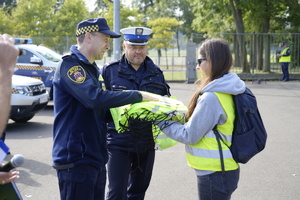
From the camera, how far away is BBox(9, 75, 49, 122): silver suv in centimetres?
1016

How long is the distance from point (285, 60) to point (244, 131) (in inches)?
802

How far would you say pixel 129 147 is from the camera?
4.24 metres

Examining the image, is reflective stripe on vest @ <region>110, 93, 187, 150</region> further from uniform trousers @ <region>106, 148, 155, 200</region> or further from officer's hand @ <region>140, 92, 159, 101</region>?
uniform trousers @ <region>106, 148, 155, 200</region>

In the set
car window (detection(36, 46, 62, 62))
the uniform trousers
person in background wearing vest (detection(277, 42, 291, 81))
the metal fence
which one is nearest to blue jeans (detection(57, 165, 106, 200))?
the uniform trousers

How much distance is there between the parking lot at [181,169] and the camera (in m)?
5.78

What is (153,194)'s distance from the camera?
5.75m

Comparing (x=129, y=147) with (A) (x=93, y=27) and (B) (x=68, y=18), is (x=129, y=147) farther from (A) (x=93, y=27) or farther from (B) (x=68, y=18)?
(B) (x=68, y=18)

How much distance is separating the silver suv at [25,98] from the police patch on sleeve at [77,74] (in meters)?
7.13

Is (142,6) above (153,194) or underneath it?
above

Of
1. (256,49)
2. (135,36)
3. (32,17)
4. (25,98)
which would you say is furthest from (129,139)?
(32,17)

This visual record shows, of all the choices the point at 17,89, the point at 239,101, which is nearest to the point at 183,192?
the point at 239,101

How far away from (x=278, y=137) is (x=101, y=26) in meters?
6.66

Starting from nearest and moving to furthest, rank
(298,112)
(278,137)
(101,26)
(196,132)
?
(196,132)
(101,26)
(278,137)
(298,112)

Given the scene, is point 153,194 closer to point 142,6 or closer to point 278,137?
point 278,137
